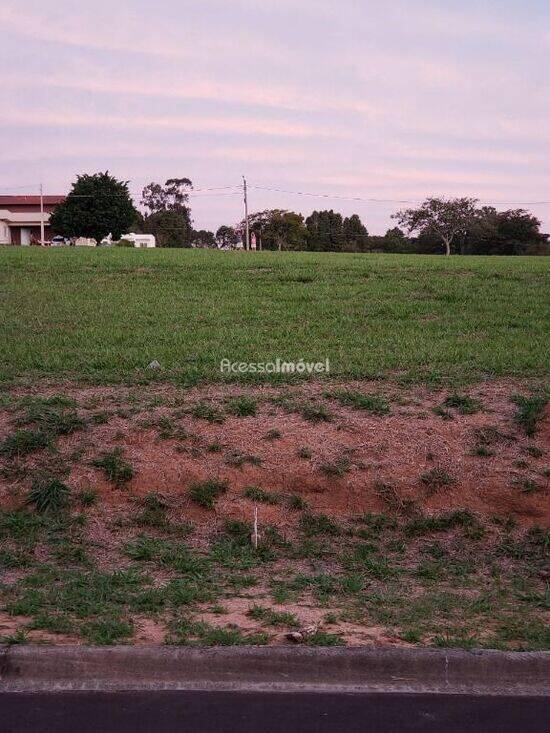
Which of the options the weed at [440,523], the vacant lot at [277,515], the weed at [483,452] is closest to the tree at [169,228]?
the vacant lot at [277,515]

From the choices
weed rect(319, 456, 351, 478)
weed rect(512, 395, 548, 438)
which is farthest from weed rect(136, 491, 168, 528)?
weed rect(512, 395, 548, 438)

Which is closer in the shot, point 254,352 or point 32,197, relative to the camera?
point 254,352

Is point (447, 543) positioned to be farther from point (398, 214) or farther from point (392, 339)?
point (398, 214)

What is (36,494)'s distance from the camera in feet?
26.0

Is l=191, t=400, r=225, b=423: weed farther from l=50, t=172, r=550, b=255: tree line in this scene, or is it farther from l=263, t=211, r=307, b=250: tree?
l=263, t=211, r=307, b=250: tree

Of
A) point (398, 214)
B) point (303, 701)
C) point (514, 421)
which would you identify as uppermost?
point (398, 214)

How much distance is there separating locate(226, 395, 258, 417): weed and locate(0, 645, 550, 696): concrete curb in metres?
4.22

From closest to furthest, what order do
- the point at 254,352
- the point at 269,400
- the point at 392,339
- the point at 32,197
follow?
the point at 269,400 → the point at 254,352 → the point at 392,339 → the point at 32,197

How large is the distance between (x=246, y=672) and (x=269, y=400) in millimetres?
4733

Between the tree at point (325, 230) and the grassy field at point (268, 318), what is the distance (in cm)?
4731

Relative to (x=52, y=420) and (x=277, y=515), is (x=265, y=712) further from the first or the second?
(x=52, y=420)

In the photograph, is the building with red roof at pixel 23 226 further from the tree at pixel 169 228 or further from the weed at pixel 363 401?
the weed at pixel 363 401

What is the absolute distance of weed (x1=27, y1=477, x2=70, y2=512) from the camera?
7.83 metres

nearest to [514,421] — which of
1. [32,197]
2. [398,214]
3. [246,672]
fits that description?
[246,672]
